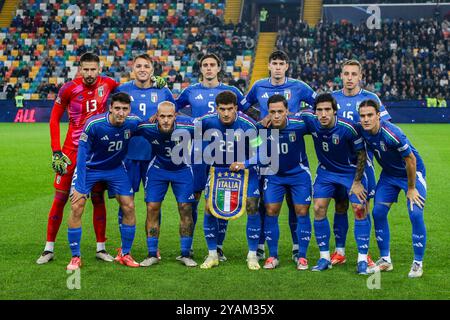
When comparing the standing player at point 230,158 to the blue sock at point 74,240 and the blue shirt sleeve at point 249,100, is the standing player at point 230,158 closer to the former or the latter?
the blue shirt sleeve at point 249,100

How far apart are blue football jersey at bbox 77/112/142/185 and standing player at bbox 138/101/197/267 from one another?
0.68ft

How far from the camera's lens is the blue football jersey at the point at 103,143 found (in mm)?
8125

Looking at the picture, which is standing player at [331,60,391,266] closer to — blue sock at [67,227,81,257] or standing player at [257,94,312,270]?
standing player at [257,94,312,270]

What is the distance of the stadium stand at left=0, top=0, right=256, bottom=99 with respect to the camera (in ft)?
123

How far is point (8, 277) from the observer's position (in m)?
7.69

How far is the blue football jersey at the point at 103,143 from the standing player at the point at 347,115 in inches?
97.5

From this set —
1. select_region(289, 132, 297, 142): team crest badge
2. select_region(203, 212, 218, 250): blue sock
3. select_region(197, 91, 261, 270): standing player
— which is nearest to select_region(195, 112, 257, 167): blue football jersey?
select_region(197, 91, 261, 270): standing player

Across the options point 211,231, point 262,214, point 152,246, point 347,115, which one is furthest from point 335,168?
point 152,246

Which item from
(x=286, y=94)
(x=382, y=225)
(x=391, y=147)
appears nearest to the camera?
(x=391, y=147)

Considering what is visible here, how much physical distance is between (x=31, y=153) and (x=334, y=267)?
1476 cm

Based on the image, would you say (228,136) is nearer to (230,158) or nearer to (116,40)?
(230,158)

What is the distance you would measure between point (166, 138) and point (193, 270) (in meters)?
1.54

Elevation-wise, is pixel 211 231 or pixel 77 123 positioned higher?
pixel 77 123

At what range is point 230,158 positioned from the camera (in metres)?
8.58
